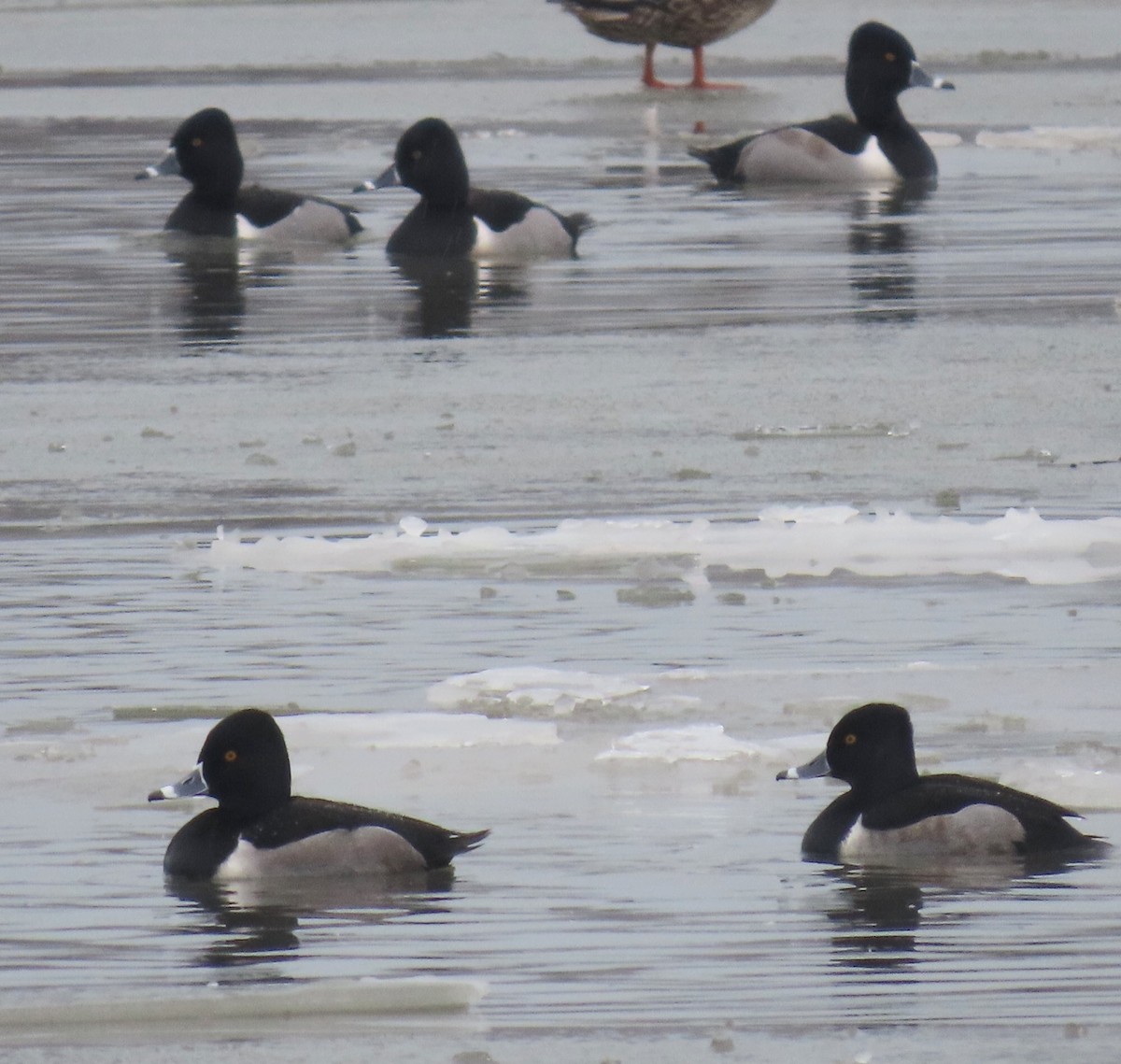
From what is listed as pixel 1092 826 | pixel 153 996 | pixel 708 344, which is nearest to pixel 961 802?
pixel 1092 826

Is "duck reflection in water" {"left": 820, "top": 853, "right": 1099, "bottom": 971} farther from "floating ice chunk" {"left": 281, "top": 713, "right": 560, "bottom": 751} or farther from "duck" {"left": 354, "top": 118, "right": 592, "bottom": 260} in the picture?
"duck" {"left": 354, "top": 118, "right": 592, "bottom": 260}

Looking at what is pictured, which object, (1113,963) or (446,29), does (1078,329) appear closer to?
(1113,963)

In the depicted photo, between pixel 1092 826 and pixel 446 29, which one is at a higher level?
pixel 446 29

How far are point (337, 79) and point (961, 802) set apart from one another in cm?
2568

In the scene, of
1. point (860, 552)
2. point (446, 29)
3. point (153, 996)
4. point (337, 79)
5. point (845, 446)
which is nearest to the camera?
point (153, 996)

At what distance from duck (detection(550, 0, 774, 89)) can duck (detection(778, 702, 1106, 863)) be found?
22.4 m

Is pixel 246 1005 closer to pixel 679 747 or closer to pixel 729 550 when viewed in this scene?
pixel 679 747

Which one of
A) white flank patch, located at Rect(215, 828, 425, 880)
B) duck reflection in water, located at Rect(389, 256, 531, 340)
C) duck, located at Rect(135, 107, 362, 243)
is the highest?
duck, located at Rect(135, 107, 362, 243)

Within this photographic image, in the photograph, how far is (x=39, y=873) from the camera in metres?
6.06

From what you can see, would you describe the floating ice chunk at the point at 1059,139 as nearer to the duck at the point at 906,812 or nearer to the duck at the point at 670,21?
the duck at the point at 670,21

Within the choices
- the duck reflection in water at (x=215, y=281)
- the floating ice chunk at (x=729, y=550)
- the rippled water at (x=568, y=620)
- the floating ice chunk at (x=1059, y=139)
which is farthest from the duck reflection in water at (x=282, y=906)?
the floating ice chunk at (x=1059, y=139)

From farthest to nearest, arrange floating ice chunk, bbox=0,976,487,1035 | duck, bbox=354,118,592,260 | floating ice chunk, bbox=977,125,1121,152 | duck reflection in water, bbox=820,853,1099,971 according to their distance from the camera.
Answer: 1. floating ice chunk, bbox=977,125,1121,152
2. duck, bbox=354,118,592,260
3. duck reflection in water, bbox=820,853,1099,971
4. floating ice chunk, bbox=0,976,487,1035

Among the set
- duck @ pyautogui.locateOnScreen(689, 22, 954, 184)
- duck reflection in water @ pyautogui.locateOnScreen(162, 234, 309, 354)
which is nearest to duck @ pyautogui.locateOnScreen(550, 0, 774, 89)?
duck @ pyautogui.locateOnScreen(689, 22, 954, 184)

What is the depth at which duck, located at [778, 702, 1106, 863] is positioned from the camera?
6.25 m
